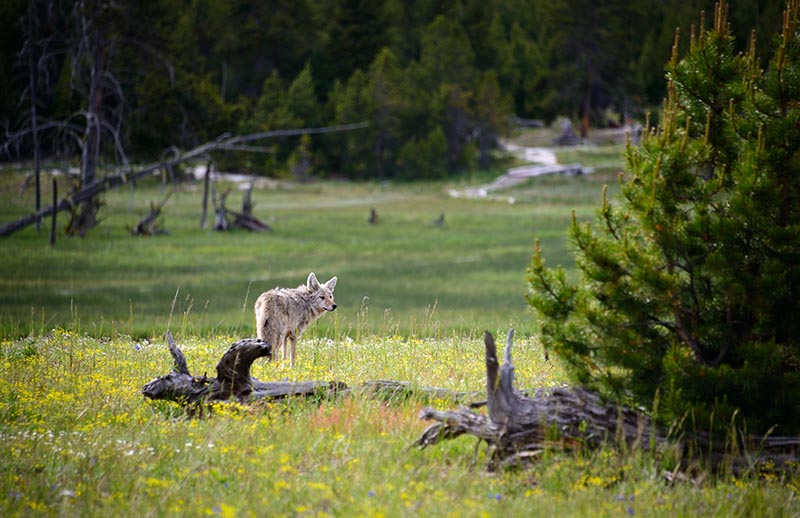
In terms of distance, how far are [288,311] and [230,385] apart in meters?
2.43

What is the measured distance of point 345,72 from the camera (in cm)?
11038

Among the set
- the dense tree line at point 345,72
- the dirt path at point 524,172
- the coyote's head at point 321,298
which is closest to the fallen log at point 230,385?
the coyote's head at point 321,298

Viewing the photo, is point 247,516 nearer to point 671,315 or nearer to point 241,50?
point 671,315

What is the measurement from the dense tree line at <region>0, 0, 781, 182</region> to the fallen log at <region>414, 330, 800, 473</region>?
35.2 meters

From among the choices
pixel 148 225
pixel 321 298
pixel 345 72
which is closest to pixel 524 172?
pixel 345 72

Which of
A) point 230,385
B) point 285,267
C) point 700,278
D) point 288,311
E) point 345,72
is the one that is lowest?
point 285,267

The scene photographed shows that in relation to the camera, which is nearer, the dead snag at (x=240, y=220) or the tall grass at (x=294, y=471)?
Result: the tall grass at (x=294, y=471)

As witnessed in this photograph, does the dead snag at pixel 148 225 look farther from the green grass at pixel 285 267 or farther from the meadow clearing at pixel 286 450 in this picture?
the meadow clearing at pixel 286 450

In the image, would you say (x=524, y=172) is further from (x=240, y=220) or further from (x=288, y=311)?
(x=288, y=311)

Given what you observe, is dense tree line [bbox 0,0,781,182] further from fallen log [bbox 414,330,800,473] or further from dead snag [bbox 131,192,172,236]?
fallen log [bbox 414,330,800,473]

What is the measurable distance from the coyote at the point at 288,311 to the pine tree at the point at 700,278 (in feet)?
13.3

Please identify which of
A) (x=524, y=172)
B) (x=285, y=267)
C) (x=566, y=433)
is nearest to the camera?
(x=566, y=433)

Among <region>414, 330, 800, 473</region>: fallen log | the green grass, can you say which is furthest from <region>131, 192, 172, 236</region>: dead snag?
<region>414, 330, 800, 473</region>: fallen log

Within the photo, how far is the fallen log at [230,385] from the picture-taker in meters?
→ 8.50
